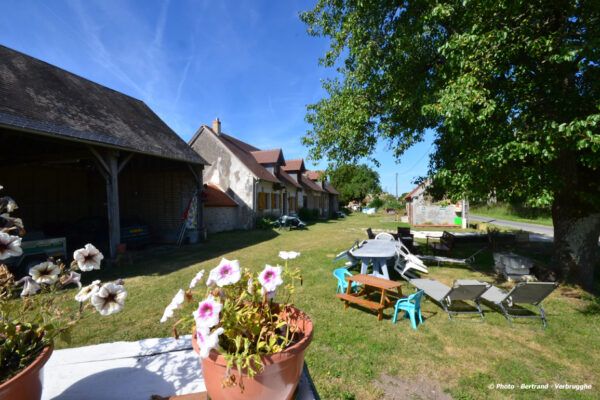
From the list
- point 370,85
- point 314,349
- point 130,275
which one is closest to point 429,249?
point 370,85

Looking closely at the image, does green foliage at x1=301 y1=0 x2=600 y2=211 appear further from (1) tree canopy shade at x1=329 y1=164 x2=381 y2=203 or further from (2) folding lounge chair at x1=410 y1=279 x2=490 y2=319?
(1) tree canopy shade at x1=329 y1=164 x2=381 y2=203

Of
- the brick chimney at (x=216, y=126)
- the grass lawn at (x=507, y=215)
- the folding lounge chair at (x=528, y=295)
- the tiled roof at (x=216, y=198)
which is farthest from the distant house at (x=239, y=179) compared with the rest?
the grass lawn at (x=507, y=215)

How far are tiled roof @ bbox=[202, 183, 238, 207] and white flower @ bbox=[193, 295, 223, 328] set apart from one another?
571 inches

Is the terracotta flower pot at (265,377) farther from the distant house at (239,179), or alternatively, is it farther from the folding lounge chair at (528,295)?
the distant house at (239,179)

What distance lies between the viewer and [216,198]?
1617 cm

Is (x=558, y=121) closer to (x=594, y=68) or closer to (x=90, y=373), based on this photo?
(x=594, y=68)

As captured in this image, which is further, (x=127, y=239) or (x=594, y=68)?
(x=127, y=239)

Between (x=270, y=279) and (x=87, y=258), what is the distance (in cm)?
94

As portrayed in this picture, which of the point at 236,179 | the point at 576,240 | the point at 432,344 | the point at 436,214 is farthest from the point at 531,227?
the point at 432,344

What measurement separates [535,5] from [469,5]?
3.27 feet

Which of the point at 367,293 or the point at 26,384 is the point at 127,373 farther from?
the point at 367,293

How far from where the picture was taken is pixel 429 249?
10844 millimetres

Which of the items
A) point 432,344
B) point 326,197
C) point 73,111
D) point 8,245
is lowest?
point 432,344

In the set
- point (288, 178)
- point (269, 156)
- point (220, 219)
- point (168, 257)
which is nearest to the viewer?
point (168, 257)
